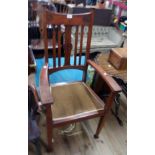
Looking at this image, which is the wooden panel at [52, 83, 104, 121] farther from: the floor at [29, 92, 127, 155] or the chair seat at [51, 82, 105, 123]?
the floor at [29, 92, 127, 155]

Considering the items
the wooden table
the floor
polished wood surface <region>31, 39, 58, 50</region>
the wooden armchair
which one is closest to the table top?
the wooden table

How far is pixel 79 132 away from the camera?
1.47 metres

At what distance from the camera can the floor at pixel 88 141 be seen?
131 centimetres

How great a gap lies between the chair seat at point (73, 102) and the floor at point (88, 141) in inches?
16.0

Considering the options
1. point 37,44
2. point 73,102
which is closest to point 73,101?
point 73,102

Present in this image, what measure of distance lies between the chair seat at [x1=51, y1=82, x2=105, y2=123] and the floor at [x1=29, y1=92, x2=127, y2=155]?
1.34ft
